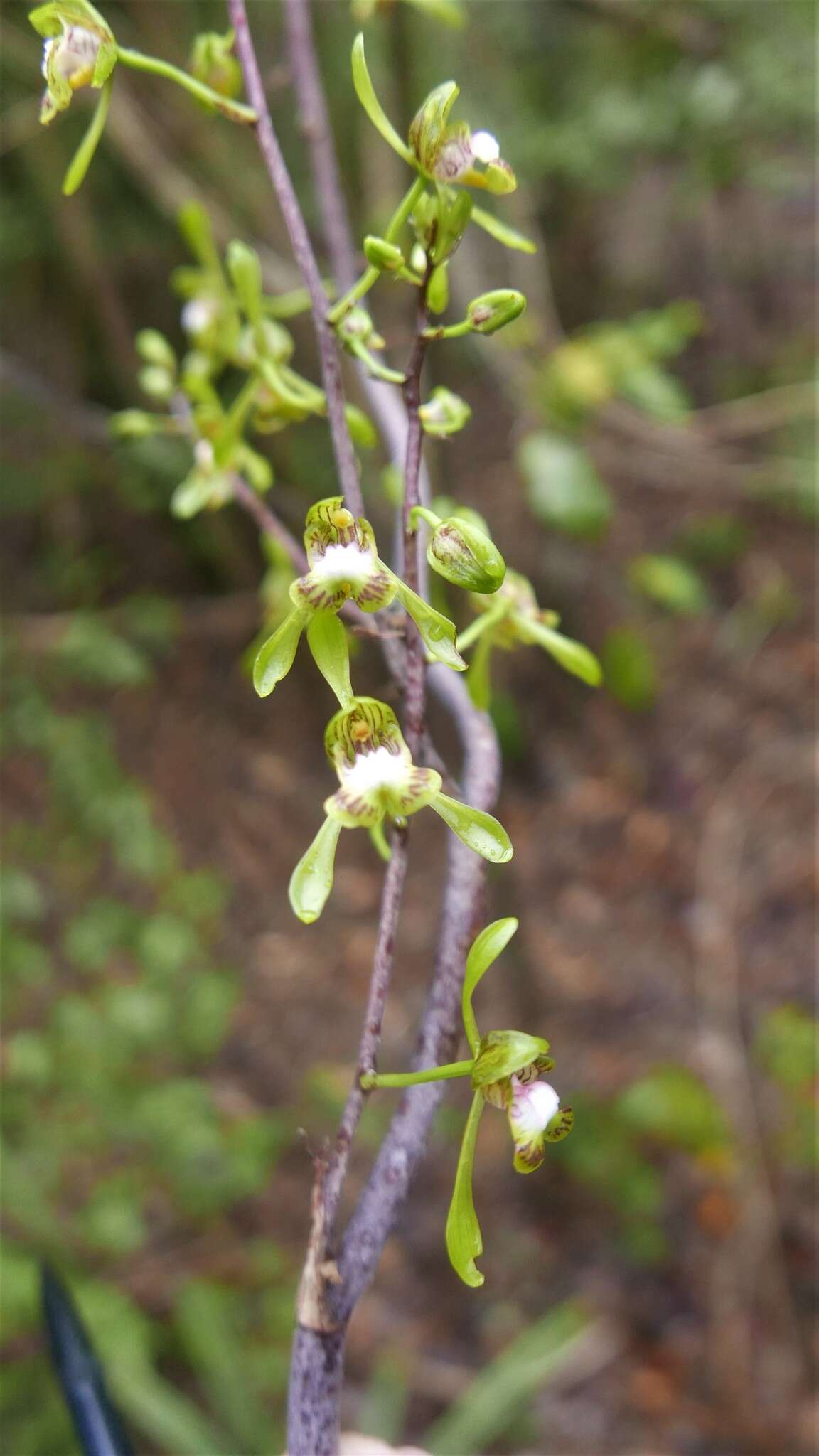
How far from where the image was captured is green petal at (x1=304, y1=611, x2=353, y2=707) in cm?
34

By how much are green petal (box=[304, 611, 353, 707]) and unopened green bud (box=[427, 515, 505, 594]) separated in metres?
0.04

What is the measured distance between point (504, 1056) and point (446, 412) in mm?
258

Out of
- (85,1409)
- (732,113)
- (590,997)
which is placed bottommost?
(85,1409)

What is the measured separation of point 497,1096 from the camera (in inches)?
13.8

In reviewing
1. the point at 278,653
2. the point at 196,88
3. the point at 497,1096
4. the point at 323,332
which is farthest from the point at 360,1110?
the point at 196,88

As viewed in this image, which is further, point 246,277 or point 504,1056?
point 246,277

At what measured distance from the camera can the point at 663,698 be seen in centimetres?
218

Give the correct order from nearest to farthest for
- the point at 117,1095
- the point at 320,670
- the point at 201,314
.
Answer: the point at 320,670 < the point at 201,314 < the point at 117,1095

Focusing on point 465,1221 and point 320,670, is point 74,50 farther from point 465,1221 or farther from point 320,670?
point 465,1221

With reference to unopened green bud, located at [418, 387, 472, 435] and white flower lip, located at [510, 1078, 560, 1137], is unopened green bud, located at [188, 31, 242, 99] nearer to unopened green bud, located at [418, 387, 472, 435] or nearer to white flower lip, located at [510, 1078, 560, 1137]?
unopened green bud, located at [418, 387, 472, 435]

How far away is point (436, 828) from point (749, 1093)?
68 cm

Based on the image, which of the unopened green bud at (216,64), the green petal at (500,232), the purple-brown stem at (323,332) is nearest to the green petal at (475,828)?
the purple-brown stem at (323,332)

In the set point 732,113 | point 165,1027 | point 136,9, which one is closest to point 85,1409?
point 165,1027

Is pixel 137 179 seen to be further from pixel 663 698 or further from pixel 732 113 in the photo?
pixel 663 698
